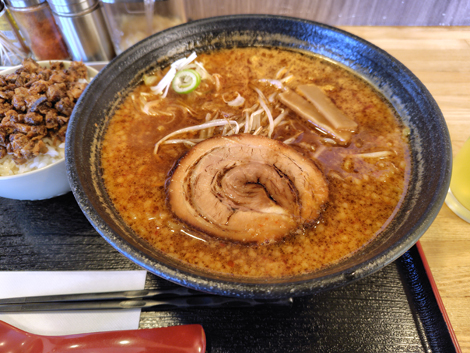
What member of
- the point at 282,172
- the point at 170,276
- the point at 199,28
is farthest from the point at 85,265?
the point at 199,28

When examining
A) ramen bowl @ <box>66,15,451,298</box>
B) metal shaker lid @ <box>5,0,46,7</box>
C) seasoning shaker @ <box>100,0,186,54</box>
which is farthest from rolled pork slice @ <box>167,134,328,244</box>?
metal shaker lid @ <box>5,0,46,7</box>

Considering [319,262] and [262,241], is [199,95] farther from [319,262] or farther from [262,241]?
[319,262]

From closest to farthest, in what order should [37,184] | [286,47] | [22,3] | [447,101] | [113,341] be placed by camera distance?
[113,341], [37,184], [286,47], [447,101], [22,3]

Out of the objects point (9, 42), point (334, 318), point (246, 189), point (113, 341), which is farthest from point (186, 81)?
point (9, 42)

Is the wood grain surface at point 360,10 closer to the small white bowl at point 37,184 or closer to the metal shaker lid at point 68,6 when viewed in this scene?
the metal shaker lid at point 68,6

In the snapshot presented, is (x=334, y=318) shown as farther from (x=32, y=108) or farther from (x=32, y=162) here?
(x=32, y=108)

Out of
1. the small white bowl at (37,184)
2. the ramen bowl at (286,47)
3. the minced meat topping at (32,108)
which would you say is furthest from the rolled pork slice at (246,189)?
the minced meat topping at (32,108)
